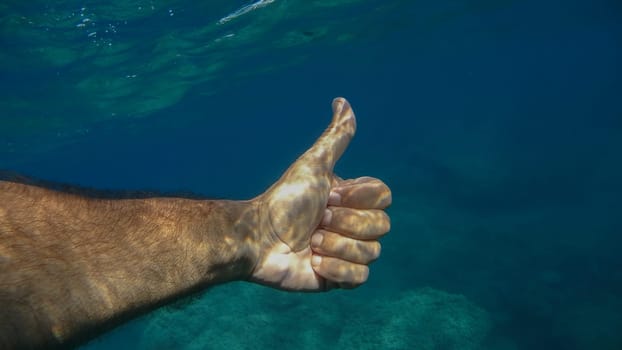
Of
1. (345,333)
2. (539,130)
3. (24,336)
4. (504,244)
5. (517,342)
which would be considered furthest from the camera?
(539,130)

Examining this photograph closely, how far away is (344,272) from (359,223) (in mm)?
385

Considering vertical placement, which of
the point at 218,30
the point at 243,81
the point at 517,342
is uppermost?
the point at 218,30

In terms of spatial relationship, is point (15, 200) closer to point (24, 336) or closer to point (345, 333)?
point (24, 336)

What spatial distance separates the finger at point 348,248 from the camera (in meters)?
2.89

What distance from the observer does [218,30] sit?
22.5 metres

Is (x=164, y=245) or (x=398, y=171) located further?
(x=398, y=171)

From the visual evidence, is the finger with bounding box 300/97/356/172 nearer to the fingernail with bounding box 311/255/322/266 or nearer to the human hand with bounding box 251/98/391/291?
the human hand with bounding box 251/98/391/291

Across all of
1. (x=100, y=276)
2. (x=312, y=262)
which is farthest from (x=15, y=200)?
(x=312, y=262)

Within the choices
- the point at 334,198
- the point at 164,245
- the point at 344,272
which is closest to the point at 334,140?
the point at 334,198

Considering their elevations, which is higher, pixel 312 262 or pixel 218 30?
pixel 218 30

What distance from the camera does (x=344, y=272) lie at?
2.85 meters

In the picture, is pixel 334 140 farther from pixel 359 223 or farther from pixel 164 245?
pixel 164 245

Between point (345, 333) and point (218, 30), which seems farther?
point (218, 30)

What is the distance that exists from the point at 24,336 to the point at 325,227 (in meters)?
1.99
